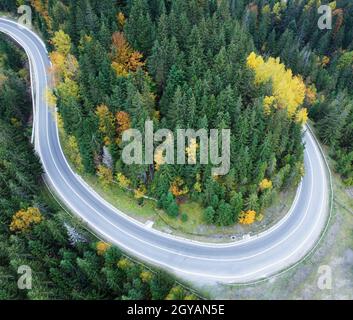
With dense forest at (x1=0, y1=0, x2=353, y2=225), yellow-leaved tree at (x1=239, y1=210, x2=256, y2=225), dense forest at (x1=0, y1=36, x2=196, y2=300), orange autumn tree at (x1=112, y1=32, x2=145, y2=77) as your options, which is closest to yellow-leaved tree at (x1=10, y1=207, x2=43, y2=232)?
dense forest at (x1=0, y1=36, x2=196, y2=300)

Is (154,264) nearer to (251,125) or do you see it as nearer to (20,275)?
(20,275)

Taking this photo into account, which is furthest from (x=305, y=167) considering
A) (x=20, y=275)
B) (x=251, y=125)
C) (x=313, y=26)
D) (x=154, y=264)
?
(x=313, y=26)

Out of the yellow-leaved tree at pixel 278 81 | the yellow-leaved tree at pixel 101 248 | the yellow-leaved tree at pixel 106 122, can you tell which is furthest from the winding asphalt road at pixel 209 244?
the yellow-leaved tree at pixel 278 81

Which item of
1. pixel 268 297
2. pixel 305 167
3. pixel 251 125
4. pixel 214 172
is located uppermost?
pixel 251 125

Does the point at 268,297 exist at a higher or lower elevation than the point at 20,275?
lower

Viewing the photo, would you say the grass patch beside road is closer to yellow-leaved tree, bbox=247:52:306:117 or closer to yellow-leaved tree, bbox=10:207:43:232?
yellow-leaved tree, bbox=10:207:43:232
